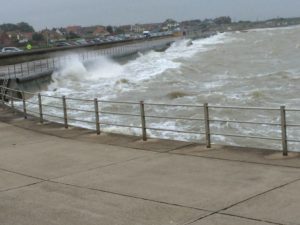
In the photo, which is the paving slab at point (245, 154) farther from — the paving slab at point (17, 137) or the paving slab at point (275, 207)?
the paving slab at point (17, 137)

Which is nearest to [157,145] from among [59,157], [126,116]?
[59,157]

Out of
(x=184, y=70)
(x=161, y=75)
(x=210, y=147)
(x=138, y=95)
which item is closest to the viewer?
(x=210, y=147)

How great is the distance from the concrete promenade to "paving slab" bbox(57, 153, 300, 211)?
1 cm

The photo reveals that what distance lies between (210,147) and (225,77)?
29115 mm

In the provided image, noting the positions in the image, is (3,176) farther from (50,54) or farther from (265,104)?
(50,54)

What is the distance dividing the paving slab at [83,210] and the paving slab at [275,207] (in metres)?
0.50

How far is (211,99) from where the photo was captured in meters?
Answer: 25.9

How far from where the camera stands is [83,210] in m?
6.78

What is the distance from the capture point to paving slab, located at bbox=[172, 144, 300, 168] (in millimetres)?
8898

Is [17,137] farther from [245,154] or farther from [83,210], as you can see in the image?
[83,210]

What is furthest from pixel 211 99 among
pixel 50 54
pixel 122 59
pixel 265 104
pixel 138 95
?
pixel 50 54

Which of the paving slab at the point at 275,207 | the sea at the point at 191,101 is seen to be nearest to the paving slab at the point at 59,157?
the sea at the point at 191,101

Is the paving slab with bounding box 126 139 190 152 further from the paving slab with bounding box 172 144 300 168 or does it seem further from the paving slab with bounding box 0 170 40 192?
the paving slab with bounding box 0 170 40 192

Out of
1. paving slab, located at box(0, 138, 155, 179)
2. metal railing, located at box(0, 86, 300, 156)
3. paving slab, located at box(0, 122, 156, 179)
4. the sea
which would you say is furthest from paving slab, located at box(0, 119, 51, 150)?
the sea
